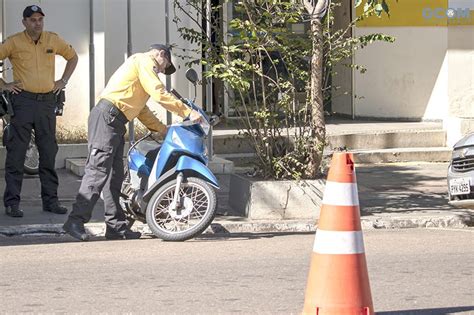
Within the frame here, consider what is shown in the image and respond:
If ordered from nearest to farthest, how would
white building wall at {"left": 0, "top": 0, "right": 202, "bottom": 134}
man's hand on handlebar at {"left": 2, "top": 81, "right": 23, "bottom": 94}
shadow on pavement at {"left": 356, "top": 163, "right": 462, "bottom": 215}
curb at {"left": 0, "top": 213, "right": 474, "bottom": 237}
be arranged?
curb at {"left": 0, "top": 213, "right": 474, "bottom": 237} → man's hand on handlebar at {"left": 2, "top": 81, "right": 23, "bottom": 94} → shadow on pavement at {"left": 356, "top": 163, "right": 462, "bottom": 215} → white building wall at {"left": 0, "top": 0, "right": 202, "bottom": 134}

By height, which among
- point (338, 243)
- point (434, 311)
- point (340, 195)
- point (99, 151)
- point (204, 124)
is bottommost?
point (434, 311)

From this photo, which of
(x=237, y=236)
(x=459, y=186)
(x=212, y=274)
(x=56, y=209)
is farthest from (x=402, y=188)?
(x=212, y=274)

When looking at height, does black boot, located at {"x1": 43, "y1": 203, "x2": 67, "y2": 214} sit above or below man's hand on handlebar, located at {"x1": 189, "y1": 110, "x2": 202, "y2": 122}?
below

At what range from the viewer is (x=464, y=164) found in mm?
10445

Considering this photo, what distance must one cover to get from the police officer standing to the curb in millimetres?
586

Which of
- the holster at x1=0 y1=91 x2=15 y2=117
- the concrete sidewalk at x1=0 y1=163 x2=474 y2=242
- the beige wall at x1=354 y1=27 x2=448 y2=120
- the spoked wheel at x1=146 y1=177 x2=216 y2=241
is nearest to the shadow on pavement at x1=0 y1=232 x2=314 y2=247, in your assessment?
the concrete sidewalk at x1=0 y1=163 x2=474 y2=242

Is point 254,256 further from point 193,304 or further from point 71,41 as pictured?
point 71,41

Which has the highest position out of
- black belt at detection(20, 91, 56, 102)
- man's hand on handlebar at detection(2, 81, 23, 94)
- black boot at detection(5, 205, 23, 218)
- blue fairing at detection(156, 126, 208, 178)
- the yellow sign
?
the yellow sign

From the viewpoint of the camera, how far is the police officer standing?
1091 cm

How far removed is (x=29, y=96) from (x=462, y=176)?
4.31 meters

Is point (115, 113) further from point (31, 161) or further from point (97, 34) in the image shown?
point (97, 34)

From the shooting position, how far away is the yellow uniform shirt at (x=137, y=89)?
973 centimetres

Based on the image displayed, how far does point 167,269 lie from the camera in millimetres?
8570

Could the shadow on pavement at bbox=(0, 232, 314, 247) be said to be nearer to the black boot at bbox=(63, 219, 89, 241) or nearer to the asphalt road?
the asphalt road
